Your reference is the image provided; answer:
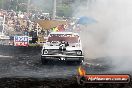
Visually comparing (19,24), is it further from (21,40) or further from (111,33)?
(111,33)

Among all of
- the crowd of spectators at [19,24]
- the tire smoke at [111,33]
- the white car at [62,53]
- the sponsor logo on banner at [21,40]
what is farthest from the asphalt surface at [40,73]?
the crowd of spectators at [19,24]

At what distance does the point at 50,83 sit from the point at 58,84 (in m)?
0.33

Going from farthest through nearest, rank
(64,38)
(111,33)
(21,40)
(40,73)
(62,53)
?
(21,40), (111,33), (64,38), (62,53), (40,73)

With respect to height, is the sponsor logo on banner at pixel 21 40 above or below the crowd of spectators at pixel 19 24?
below

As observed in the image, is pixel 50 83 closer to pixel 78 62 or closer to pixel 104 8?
pixel 78 62

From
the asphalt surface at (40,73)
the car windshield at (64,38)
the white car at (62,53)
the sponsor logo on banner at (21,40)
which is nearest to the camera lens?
the asphalt surface at (40,73)

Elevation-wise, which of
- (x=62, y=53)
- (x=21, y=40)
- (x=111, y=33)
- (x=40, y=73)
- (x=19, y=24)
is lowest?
(x=21, y=40)

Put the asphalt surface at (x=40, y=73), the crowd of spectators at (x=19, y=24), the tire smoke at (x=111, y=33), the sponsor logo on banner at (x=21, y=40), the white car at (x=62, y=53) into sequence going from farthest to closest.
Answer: the crowd of spectators at (x=19, y=24) → the sponsor logo on banner at (x=21, y=40) → the tire smoke at (x=111, y=33) → the white car at (x=62, y=53) → the asphalt surface at (x=40, y=73)

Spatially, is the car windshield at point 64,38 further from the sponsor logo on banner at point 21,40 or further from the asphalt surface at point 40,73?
the sponsor logo on banner at point 21,40

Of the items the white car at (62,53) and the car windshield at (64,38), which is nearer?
the white car at (62,53)

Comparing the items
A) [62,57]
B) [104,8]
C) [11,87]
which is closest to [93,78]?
[11,87]

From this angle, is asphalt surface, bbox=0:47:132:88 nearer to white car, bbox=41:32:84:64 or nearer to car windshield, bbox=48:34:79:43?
white car, bbox=41:32:84:64

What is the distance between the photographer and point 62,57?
2019 centimetres

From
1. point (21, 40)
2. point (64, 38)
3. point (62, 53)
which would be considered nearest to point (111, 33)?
point (64, 38)
